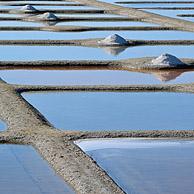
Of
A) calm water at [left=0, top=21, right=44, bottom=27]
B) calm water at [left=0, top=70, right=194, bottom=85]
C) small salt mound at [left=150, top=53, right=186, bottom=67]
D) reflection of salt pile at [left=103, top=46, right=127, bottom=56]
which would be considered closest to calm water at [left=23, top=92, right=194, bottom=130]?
calm water at [left=0, top=70, right=194, bottom=85]

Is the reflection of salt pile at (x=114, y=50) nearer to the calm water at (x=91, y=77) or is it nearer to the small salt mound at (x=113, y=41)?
the small salt mound at (x=113, y=41)

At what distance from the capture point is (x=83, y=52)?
9.94 m

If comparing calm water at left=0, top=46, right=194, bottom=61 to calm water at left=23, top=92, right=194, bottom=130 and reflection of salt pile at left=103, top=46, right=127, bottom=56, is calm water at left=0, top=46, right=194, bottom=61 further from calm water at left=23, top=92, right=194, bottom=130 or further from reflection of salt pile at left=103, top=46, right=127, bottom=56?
calm water at left=23, top=92, right=194, bottom=130

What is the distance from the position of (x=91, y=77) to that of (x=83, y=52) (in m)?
2.00

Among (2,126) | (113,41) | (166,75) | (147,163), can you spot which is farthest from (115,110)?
(113,41)

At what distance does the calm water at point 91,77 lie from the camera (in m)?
7.61

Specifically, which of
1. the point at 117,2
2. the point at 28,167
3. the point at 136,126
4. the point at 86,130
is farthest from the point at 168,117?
the point at 117,2

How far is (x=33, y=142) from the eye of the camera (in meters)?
5.07

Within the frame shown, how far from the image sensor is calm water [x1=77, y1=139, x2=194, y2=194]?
414 centimetres

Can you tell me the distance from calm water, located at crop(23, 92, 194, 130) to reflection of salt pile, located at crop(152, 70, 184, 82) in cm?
93

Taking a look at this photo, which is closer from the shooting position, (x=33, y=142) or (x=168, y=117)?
(x=33, y=142)

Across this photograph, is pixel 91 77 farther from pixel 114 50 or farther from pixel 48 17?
pixel 48 17

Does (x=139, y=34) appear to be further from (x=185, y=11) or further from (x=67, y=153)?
(x=67, y=153)

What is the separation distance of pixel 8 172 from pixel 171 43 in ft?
22.5
